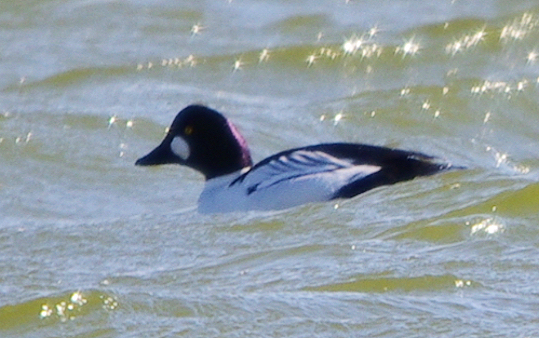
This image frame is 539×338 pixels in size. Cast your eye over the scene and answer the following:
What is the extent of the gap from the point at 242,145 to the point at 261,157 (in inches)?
45.6

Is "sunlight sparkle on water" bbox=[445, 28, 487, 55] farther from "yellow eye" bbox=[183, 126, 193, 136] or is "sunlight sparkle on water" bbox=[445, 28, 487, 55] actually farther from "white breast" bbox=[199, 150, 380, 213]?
"white breast" bbox=[199, 150, 380, 213]

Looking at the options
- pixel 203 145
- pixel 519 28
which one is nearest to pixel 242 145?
pixel 203 145

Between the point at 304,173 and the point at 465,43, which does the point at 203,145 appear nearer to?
the point at 304,173

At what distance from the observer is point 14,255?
28.0ft

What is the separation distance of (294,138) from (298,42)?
2725mm

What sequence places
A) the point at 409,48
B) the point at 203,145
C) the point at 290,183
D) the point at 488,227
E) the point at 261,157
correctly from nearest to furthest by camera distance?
the point at 488,227, the point at 290,183, the point at 203,145, the point at 261,157, the point at 409,48

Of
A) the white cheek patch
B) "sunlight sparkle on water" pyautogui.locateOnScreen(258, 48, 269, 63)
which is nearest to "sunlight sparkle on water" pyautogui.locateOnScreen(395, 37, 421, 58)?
"sunlight sparkle on water" pyautogui.locateOnScreen(258, 48, 269, 63)

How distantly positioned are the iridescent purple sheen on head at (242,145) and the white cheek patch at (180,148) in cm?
32

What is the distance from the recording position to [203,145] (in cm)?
1061

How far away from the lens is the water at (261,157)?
23.5 feet

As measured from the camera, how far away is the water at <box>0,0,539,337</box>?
716cm

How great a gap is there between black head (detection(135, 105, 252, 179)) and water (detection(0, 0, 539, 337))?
0.89 ft

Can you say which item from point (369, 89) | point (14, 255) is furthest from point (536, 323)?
point (369, 89)

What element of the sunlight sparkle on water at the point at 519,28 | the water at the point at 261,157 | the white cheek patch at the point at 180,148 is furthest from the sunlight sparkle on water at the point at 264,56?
the white cheek patch at the point at 180,148
